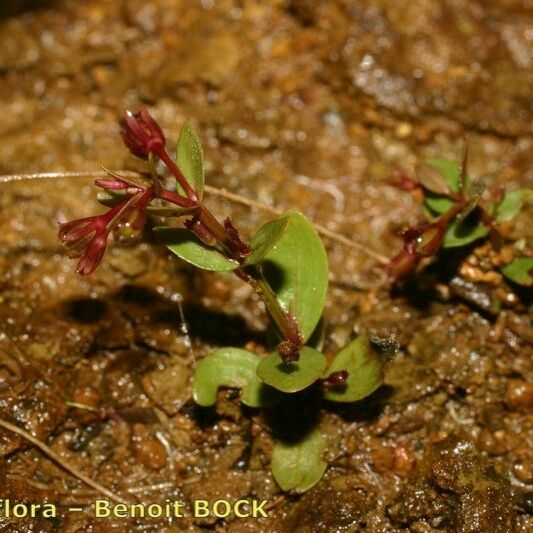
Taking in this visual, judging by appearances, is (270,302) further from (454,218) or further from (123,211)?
(454,218)

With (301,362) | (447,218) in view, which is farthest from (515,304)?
(301,362)

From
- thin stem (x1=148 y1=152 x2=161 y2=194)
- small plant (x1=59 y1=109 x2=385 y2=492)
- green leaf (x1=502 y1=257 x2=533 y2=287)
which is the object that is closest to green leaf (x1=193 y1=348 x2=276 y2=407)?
small plant (x1=59 y1=109 x2=385 y2=492)

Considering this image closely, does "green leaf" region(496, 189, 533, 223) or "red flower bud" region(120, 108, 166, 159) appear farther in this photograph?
"green leaf" region(496, 189, 533, 223)

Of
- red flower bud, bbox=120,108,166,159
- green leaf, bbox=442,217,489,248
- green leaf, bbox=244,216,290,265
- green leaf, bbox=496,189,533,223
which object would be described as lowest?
green leaf, bbox=442,217,489,248

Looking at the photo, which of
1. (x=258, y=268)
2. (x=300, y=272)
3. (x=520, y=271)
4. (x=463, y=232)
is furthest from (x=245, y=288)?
(x=520, y=271)

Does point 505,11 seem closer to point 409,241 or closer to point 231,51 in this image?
point 231,51

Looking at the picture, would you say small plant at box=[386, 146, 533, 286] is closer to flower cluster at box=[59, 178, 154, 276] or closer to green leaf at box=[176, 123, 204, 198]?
green leaf at box=[176, 123, 204, 198]

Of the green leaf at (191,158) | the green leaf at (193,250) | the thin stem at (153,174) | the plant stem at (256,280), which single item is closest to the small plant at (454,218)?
the plant stem at (256,280)

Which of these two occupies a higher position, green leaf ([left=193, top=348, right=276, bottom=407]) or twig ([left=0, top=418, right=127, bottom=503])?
green leaf ([left=193, top=348, right=276, bottom=407])
